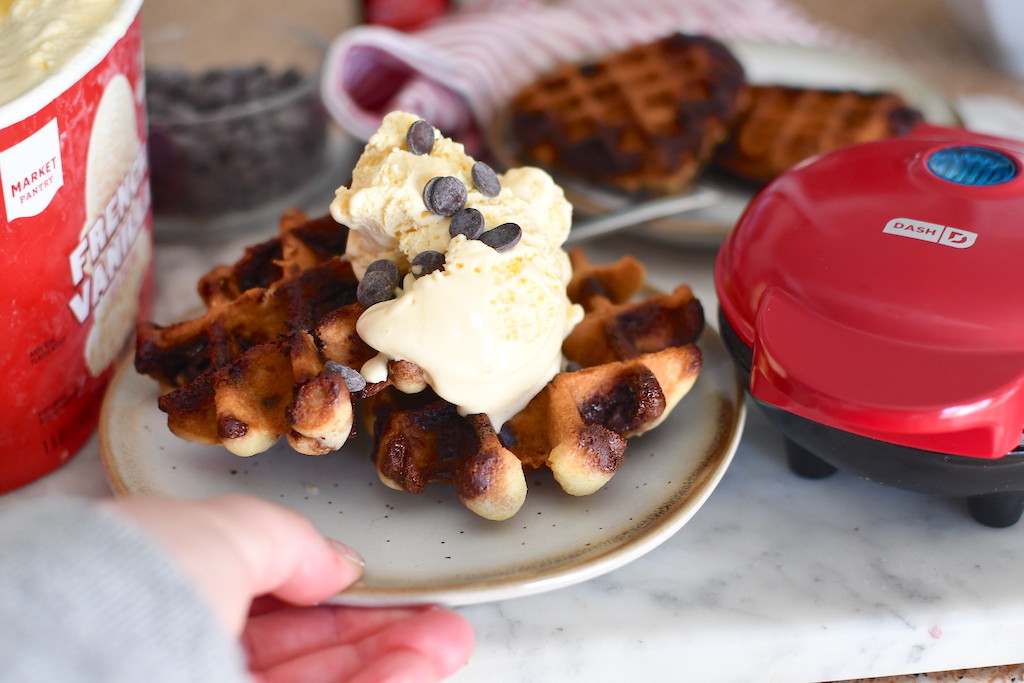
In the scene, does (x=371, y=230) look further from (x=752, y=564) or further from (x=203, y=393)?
(x=752, y=564)

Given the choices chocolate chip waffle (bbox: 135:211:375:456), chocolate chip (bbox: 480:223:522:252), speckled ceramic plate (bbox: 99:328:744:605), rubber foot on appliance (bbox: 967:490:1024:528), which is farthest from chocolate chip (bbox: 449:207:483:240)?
rubber foot on appliance (bbox: 967:490:1024:528)

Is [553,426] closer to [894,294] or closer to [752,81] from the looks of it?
[894,294]

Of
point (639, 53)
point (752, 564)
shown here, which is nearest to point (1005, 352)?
point (752, 564)

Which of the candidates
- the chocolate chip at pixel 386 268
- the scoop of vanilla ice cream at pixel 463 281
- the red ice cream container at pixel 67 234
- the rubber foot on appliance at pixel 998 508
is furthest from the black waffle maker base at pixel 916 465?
the red ice cream container at pixel 67 234

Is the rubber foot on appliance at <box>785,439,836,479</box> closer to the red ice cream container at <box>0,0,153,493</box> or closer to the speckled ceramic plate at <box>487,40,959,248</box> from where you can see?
the speckled ceramic plate at <box>487,40,959,248</box>

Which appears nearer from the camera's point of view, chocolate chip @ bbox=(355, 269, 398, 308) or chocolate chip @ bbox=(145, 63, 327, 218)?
chocolate chip @ bbox=(355, 269, 398, 308)

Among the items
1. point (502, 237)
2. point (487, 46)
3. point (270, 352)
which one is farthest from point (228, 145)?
point (502, 237)
